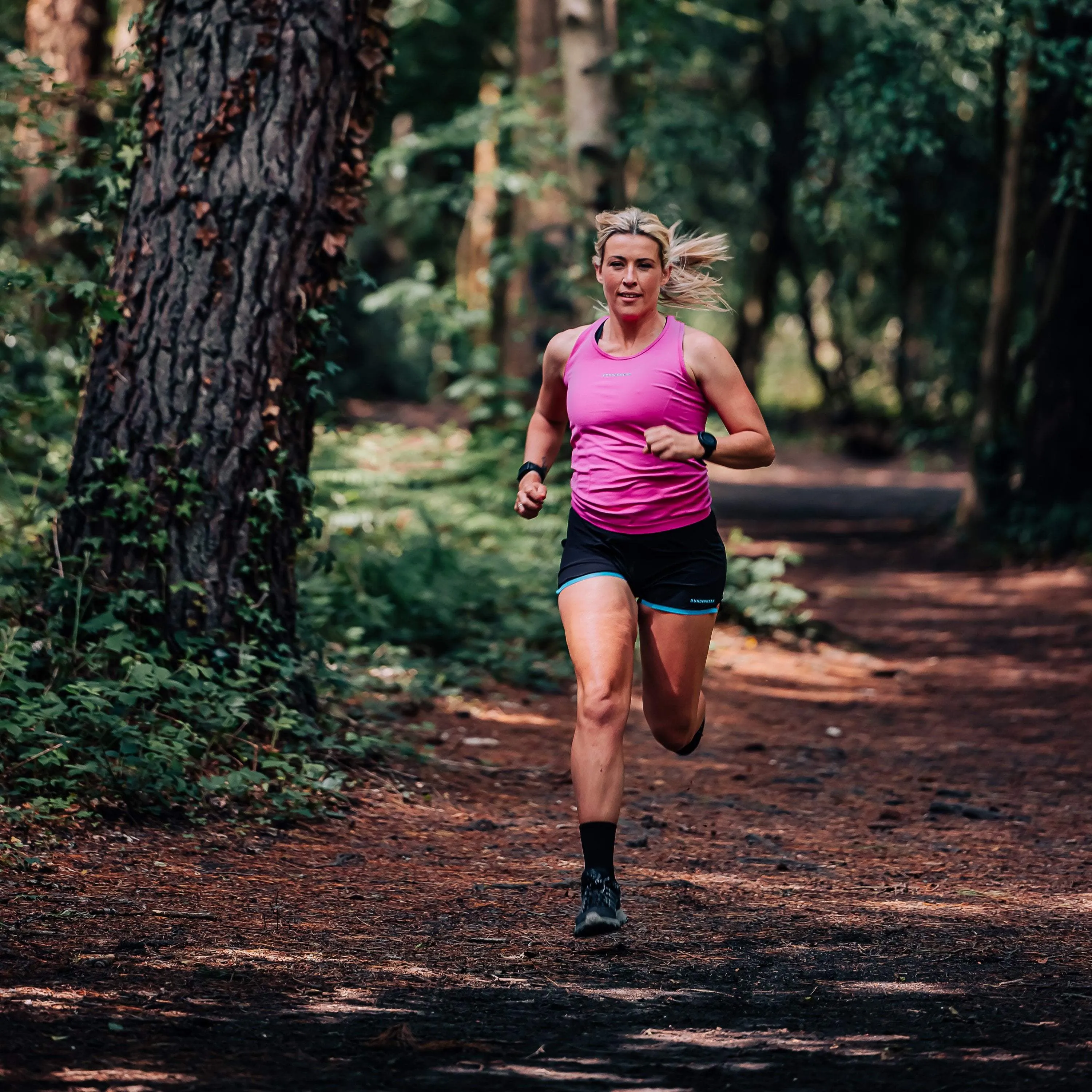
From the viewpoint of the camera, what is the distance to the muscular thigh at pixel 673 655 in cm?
538

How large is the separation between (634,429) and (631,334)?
36 centimetres

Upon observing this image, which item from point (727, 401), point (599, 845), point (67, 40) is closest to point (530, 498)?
point (727, 401)

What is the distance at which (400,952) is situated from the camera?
4.75 meters

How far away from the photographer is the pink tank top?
5191mm

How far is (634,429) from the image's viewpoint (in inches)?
205

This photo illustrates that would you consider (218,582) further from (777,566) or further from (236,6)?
(777,566)

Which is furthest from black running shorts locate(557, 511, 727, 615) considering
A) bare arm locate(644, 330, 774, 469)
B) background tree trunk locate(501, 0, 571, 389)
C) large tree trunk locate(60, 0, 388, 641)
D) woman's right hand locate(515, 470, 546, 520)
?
Answer: background tree trunk locate(501, 0, 571, 389)

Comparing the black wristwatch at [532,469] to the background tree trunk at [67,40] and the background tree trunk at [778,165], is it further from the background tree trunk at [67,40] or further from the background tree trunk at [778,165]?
the background tree trunk at [778,165]

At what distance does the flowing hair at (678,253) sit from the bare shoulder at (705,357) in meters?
0.15

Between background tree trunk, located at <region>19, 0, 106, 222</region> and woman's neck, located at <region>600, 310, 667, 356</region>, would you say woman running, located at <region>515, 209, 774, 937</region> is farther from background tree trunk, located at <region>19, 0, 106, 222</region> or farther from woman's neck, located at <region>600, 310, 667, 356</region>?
background tree trunk, located at <region>19, 0, 106, 222</region>

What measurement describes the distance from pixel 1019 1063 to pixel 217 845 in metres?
3.29

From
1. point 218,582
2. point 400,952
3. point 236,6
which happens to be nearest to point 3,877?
point 400,952

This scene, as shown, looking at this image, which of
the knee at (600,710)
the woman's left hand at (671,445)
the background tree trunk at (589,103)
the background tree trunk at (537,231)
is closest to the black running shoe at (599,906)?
the knee at (600,710)

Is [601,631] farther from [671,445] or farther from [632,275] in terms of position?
[632,275]
